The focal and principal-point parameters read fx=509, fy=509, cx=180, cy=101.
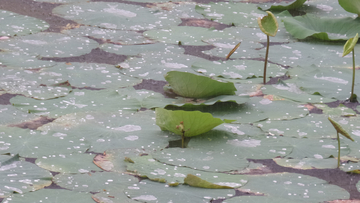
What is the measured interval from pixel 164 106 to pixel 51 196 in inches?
30.3

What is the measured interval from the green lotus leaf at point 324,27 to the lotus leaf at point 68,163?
180 centimetres

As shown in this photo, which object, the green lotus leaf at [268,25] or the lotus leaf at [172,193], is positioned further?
the green lotus leaf at [268,25]

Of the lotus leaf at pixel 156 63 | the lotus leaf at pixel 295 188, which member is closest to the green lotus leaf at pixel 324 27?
the lotus leaf at pixel 156 63

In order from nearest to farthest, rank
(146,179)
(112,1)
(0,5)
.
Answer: (146,179)
(0,5)
(112,1)

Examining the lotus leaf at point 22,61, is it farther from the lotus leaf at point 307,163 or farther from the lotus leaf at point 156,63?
the lotus leaf at point 307,163

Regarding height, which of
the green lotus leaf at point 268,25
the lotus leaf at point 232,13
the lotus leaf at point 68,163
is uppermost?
the green lotus leaf at point 268,25

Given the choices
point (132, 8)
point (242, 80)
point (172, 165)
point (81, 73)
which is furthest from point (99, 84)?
point (132, 8)

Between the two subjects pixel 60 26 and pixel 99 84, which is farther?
pixel 60 26

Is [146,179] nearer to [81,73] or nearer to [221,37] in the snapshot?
[81,73]

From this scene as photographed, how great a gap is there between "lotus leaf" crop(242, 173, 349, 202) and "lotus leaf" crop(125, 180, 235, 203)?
0.10m

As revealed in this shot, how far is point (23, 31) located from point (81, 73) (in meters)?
0.76

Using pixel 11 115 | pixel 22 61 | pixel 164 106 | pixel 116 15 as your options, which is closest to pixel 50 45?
pixel 22 61

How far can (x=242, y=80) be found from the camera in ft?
7.95

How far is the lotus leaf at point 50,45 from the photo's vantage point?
8.68ft
